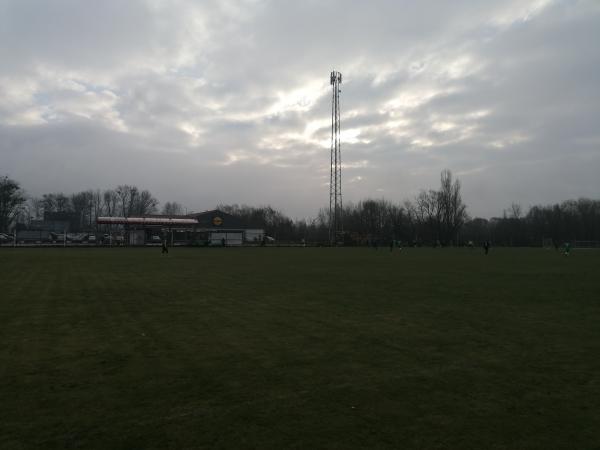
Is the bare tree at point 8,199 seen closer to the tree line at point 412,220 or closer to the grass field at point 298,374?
the tree line at point 412,220

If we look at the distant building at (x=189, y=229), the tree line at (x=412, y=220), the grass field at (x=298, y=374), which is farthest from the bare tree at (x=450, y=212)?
the grass field at (x=298, y=374)

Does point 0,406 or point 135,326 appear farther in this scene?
point 135,326

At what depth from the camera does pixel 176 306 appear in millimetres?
11578

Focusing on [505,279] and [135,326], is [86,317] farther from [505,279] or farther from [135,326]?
[505,279]

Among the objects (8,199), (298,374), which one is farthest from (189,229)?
(298,374)

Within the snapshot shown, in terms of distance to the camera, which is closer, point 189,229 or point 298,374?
point 298,374

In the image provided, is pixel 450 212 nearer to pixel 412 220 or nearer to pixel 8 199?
pixel 412 220

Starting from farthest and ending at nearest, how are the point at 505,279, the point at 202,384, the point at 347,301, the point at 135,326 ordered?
the point at 505,279 < the point at 347,301 < the point at 135,326 < the point at 202,384

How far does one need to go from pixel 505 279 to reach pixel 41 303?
17778 millimetres

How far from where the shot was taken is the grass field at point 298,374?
13.5ft

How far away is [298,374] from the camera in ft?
19.3

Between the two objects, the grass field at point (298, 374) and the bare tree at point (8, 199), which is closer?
the grass field at point (298, 374)

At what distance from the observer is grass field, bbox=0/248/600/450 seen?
411cm

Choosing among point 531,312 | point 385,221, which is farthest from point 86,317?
point 385,221
